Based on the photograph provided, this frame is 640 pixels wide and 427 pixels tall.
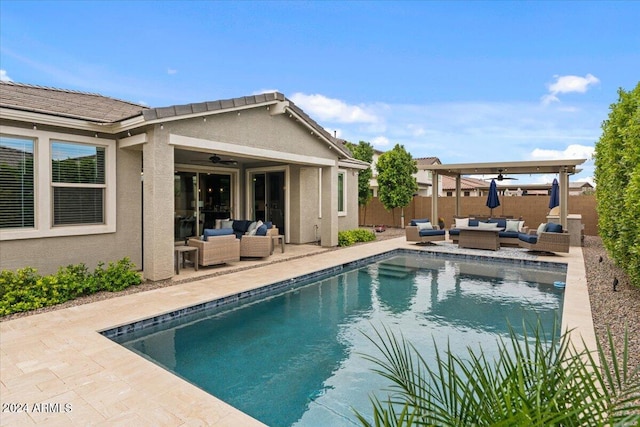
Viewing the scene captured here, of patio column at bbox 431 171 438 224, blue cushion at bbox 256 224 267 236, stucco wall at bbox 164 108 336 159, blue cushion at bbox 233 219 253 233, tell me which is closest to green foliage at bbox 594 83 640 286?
stucco wall at bbox 164 108 336 159

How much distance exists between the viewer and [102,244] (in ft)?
28.0

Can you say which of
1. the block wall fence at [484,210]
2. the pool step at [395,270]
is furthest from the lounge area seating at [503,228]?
the pool step at [395,270]

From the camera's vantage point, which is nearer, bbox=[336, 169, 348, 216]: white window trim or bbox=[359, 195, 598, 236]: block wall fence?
bbox=[336, 169, 348, 216]: white window trim

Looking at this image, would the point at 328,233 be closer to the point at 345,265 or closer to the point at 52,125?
the point at 345,265

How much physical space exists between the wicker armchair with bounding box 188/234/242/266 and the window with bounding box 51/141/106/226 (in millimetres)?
2433

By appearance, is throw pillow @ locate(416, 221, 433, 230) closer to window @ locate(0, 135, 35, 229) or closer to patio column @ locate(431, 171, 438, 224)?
patio column @ locate(431, 171, 438, 224)

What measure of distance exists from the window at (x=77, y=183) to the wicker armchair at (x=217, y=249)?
2433 millimetres

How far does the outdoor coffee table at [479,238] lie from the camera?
13.6 m

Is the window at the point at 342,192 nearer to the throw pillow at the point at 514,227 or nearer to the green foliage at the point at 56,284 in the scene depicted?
the throw pillow at the point at 514,227

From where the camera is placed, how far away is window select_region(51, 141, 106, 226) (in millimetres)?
7832

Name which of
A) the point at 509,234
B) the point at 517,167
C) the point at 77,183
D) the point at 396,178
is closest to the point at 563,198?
the point at 517,167

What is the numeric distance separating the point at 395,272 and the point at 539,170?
10.5 metres

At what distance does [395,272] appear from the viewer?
10.8 metres

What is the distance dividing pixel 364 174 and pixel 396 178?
→ 6.31 ft
